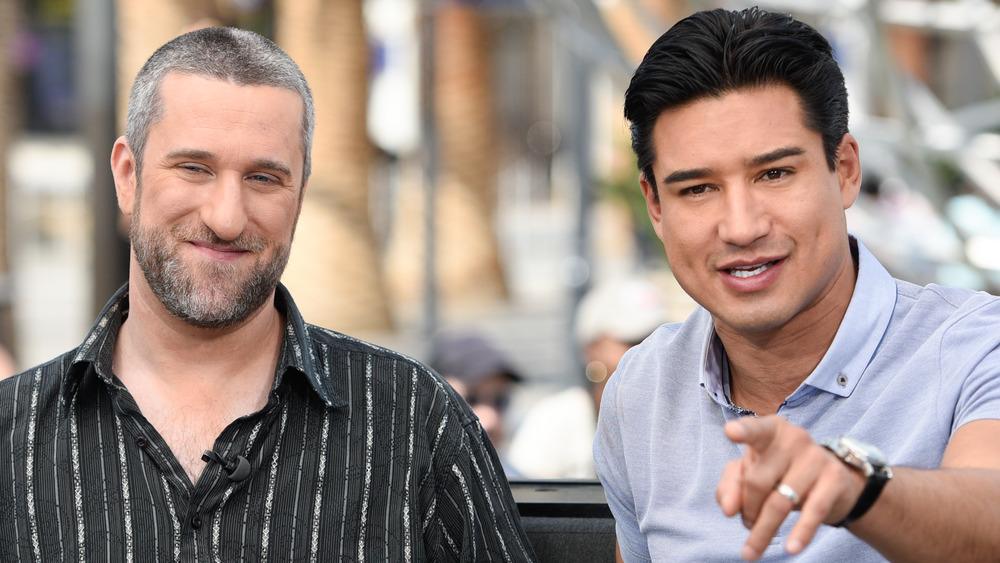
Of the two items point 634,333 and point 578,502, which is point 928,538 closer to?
point 578,502

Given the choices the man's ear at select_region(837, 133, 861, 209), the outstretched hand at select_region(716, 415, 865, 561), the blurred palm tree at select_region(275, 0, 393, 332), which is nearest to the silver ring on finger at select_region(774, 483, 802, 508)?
the outstretched hand at select_region(716, 415, 865, 561)

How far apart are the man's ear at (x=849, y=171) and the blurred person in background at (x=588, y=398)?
3.11m

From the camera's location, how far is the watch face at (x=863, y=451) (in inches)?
63.3

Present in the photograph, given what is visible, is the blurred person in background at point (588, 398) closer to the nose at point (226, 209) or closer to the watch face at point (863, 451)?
the nose at point (226, 209)

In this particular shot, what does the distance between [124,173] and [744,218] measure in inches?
53.0

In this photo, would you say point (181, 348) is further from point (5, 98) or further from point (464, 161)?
point (464, 161)

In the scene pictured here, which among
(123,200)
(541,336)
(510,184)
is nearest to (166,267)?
(123,200)

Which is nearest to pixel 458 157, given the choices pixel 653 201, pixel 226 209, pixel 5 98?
pixel 5 98

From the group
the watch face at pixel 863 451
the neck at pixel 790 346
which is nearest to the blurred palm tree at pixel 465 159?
the neck at pixel 790 346

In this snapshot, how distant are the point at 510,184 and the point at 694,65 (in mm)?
29805

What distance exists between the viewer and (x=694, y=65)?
2250 mm

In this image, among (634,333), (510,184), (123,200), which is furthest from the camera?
(510,184)

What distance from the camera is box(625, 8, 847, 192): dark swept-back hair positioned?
2225 millimetres

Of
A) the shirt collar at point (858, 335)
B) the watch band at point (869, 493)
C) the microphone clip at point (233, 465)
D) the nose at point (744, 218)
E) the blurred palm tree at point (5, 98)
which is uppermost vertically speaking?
the blurred palm tree at point (5, 98)
